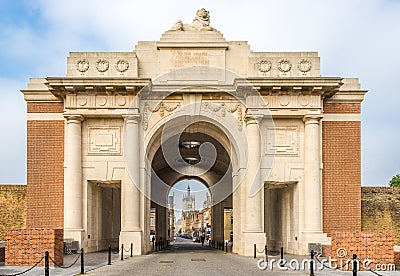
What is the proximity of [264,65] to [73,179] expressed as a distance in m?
12.4

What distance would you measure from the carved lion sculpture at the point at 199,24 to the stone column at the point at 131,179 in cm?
596

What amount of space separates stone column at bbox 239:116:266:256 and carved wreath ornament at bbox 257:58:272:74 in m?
2.69

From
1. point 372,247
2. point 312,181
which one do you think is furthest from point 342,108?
point 372,247

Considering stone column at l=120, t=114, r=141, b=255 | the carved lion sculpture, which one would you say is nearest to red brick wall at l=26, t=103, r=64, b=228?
stone column at l=120, t=114, r=141, b=255

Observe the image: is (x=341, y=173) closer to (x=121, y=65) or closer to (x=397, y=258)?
(x=397, y=258)

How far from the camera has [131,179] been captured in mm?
33719

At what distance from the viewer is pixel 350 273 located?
20.9 meters

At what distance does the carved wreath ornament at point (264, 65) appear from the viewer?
34000mm

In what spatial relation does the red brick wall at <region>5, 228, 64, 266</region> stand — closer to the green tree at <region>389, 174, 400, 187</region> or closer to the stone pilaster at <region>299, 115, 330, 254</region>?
the stone pilaster at <region>299, 115, 330, 254</region>

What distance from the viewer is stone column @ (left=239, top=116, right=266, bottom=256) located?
32656 mm

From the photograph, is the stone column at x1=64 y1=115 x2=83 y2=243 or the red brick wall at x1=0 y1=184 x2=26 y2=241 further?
the red brick wall at x1=0 y1=184 x2=26 y2=241

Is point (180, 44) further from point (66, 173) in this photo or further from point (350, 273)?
point (350, 273)

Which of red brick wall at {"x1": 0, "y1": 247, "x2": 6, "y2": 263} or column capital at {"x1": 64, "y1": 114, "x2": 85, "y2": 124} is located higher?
column capital at {"x1": 64, "y1": 114, "x2": 85, "y2": 124}

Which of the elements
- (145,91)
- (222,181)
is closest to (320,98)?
(145,91)
